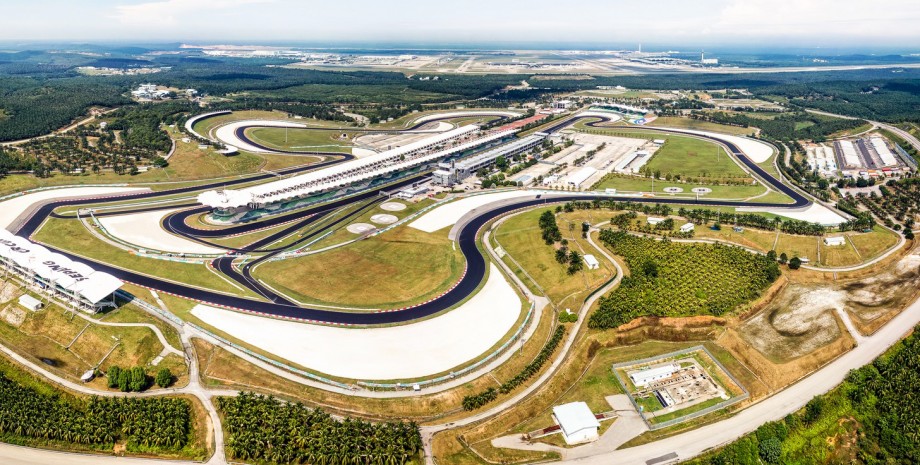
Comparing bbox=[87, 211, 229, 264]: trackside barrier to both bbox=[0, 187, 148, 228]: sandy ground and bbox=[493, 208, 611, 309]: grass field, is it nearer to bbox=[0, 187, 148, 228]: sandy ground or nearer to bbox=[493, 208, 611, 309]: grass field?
bbox=[0, 187, 148, 228]: sandy ground

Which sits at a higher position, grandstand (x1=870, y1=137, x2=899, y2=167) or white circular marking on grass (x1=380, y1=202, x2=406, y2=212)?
grandstand (x1=870, y1=137, x2=899, y2=167)

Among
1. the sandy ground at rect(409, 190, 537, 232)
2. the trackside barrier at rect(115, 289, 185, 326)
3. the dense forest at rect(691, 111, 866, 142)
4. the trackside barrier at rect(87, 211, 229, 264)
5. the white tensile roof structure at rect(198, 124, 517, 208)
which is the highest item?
the dense forest at rect(691, 111, 866, 142)

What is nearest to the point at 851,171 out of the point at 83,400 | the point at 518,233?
the point at 518,233

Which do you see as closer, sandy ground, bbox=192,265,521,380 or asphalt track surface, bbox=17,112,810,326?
sandy ground, bbox=192,265,521,380

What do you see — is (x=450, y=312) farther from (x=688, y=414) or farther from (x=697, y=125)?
(x=697, y=125)

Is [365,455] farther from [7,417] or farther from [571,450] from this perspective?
[7,417]

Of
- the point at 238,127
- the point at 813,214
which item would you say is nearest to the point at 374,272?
the point at 813,214

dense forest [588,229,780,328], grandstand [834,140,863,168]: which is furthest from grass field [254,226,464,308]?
grandstand [834,140,863,168]
